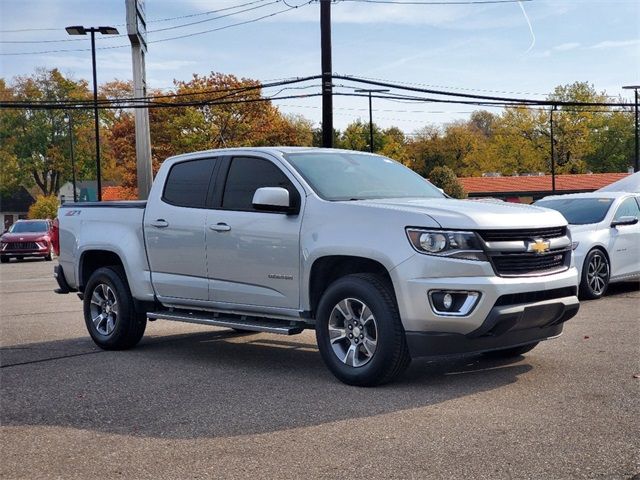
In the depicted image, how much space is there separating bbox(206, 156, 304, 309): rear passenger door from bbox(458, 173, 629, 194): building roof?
61298 millimetres

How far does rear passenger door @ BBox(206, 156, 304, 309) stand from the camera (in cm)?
721

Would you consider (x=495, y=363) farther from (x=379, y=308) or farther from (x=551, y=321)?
(x=379, y=308)

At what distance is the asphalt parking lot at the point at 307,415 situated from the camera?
15.3ft

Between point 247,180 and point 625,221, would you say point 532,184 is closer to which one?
point 625,221

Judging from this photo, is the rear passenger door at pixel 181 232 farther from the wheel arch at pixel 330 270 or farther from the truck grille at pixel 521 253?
the truck grille at pixel 521 253

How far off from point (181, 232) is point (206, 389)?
1957 mm

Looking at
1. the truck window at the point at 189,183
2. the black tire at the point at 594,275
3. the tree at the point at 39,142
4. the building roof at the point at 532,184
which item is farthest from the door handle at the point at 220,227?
the tree at the point at 39,142

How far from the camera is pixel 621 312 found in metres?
10.8

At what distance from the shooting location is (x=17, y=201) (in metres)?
95.4

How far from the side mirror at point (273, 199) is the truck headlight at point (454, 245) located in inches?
53.3

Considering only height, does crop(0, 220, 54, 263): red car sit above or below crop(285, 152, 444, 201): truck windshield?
below

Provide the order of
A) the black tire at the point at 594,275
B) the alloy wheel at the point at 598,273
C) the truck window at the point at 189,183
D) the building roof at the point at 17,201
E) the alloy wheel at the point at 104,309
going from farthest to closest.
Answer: the building roof at the point at 17,201 < the alloy wheel at the point at 598,273 < the black tire at the point at 594,275 < the alloy wheel at the point at 104,309 < the truck window at the point at 189,183

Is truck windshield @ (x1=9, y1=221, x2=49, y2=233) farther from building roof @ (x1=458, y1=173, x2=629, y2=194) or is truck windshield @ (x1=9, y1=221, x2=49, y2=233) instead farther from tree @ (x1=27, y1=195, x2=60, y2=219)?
building roof @ (x1=458, y1=173, x2=629, y2=194)

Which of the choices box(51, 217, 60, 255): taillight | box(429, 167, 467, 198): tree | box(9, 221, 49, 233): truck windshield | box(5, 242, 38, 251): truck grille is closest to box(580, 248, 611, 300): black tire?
Result: box(51, 217, 60, 255): taillight
